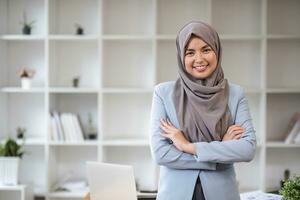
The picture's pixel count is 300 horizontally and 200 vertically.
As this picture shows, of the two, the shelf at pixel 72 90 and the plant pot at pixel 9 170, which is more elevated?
the shelf at pixel 72 90

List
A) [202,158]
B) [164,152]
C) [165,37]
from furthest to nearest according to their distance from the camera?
[165,37], [164,152], [202,158]

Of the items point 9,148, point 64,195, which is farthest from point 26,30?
point 64,195

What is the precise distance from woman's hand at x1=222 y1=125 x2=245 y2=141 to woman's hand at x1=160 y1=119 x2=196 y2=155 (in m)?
0.15

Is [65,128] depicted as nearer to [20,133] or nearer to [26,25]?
[20,133]

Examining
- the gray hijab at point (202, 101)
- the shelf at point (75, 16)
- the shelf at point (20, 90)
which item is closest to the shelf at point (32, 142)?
the shelf at point (20, 90)

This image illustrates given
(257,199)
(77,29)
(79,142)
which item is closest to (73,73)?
(77,29)

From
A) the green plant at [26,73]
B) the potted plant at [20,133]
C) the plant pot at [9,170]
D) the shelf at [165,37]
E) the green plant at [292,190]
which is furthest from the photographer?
the potted plant at [20,133]

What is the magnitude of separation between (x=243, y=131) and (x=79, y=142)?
6.81 ft

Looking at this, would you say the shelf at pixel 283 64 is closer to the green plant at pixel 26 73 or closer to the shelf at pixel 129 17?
the shelf at pixel 129 17

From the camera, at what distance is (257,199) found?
7.09 feet

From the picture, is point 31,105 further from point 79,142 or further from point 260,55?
point 260,55

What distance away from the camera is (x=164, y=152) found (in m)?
1.86

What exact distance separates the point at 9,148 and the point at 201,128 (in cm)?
220

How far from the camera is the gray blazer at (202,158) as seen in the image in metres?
1.73
